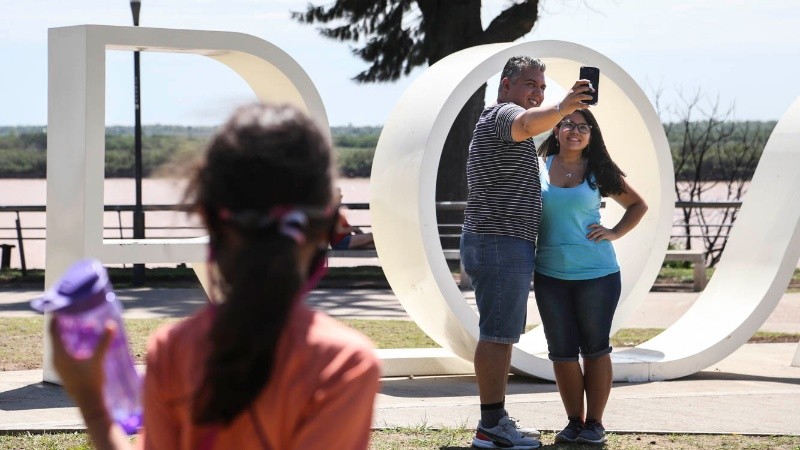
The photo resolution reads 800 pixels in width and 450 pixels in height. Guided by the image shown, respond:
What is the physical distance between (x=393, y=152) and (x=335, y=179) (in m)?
5.47

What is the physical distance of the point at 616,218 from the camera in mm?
8414

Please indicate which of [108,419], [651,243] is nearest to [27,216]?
[651,243]

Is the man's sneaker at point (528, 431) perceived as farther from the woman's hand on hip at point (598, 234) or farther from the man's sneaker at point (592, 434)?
the woman's hand on hip at point (598, 234)

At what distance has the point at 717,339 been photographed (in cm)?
776

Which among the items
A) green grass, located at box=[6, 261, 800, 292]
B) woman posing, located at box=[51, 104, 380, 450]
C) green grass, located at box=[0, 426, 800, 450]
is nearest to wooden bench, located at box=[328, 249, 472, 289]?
green grass, located at box=[6, 261, 800, 292]

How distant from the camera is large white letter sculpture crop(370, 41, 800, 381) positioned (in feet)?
23.1

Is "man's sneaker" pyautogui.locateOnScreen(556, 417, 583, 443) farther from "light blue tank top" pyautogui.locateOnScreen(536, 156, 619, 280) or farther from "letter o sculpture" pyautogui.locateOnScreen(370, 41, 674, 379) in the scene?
"letter o sculpture" pyautogui.locateOnScreen(370, 41, 674, 379)

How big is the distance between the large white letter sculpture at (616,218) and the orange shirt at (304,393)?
5.25m

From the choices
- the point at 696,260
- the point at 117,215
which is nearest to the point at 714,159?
the point at 696,260

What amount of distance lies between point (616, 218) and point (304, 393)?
22.9ft

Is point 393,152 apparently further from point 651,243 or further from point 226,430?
point 226,430

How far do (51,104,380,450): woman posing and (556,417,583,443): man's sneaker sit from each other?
160 inches

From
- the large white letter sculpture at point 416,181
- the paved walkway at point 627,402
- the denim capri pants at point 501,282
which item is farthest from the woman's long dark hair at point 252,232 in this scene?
the large white letter sculpture at point 416,181

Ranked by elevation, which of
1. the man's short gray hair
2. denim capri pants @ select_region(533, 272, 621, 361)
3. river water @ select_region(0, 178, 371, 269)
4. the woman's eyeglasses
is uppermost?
the man's short gray hair
